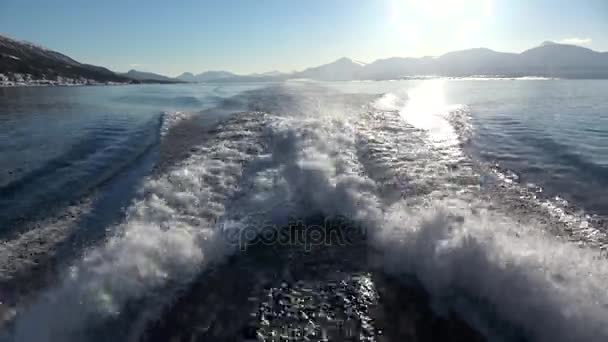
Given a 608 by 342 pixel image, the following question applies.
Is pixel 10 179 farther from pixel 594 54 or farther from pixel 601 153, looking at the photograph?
pixel 594 54

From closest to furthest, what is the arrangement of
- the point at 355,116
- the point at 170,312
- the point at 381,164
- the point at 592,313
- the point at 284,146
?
the point at 592,313 < the point at 170,312 < the point at 381,164 < the point at 284,146 < the point at 355,116

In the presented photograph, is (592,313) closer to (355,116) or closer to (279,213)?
(279,213)

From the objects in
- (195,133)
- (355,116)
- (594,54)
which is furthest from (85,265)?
(594,54)

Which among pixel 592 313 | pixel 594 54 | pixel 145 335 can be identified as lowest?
pixel 145 335

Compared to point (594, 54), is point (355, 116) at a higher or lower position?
lower

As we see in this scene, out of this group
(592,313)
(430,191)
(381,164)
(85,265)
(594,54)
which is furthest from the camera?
(594,54)

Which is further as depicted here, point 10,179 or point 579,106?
point 579,106

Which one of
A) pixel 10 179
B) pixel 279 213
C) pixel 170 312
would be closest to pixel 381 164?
pixel 279 213
